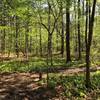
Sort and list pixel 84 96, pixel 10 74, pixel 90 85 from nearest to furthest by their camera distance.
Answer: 1. pixel 84 96
2. pixel 90 85
3. pixel 10 74

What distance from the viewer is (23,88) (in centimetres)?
1581

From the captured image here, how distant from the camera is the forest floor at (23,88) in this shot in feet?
47.8

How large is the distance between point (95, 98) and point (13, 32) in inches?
698

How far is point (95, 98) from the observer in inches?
633

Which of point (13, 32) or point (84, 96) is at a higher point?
point (13, 32)

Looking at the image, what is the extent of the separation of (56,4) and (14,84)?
6140 mm

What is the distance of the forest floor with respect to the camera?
1458 centimetres

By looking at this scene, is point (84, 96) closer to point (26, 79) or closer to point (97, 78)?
point (97, 78)

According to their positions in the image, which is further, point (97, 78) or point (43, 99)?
point (97, 78)

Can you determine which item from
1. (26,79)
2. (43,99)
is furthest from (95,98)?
(26,79)

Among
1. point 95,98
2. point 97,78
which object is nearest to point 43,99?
point 95,98

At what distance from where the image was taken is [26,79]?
17922 millimetres

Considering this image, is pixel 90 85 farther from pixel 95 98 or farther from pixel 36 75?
pixel 36 75

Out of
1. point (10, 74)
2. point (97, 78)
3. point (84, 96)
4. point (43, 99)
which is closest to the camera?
point (43, 99)
